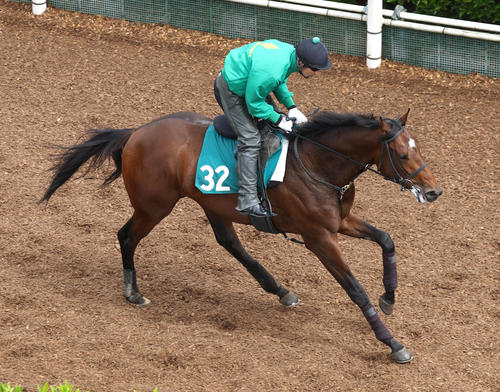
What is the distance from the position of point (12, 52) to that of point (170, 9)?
2.34m

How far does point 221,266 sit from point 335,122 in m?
2.03

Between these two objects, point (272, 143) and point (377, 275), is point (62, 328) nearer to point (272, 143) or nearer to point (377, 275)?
point (272, 143)

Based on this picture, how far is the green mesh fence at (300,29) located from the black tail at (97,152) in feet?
15.8

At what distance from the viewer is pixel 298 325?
6516 mm

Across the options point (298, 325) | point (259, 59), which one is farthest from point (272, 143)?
point (298, 325)

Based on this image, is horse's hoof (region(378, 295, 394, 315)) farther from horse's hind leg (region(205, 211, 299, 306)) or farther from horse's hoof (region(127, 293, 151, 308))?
horse's hoof (region(127, 293, 151, 308))

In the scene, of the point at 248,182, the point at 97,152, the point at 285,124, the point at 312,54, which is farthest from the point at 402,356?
the point at 97,152

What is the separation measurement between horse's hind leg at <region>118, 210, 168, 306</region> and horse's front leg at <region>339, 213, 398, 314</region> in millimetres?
1567

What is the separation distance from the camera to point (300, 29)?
434 inches

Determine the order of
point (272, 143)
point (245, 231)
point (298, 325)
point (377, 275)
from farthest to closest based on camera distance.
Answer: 1. point (245, 231)
2. point (377, 275)
3. point (298, 325)
4. point (272, 143)

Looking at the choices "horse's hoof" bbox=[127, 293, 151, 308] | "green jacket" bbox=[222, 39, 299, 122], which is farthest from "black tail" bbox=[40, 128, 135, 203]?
"green jacket" bbox=[222, 39, 299, 122]

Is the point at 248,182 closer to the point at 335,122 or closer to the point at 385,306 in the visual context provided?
the point at 335,122

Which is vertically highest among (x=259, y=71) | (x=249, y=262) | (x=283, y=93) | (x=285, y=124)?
(x=259, y=71)

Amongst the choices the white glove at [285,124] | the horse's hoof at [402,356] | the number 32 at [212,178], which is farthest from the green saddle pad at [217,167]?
the horse's hoof at [402,356]
